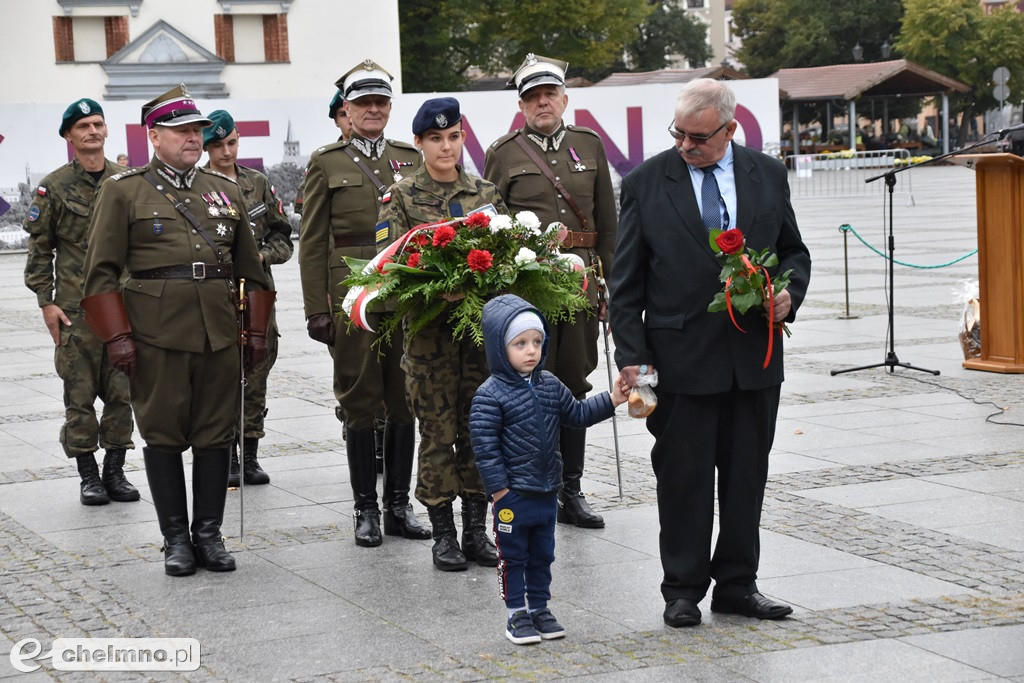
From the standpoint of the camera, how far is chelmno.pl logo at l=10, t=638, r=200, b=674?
527cm

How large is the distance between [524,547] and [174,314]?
7.08 ft

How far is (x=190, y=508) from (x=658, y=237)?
11.4ft

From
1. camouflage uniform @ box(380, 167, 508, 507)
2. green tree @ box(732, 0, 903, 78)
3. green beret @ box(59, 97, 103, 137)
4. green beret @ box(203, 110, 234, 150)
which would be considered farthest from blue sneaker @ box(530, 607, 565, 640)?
green tree @ box(732, 0, 903, 78)

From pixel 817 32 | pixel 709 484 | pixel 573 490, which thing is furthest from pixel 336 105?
pixel 817 32

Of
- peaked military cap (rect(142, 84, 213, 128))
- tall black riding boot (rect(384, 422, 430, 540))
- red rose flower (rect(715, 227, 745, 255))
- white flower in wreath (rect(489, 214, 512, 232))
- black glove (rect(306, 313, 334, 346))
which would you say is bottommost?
tall black riding boot (rect(384, 422, 430, 540))

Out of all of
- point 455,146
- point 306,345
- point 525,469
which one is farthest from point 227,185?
point 306,345

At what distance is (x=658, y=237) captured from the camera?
218 inches

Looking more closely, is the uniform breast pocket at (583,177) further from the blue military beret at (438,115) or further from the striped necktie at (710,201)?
the striped necktie at (710,201)

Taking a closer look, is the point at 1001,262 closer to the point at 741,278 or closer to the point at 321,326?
the point at 321,326

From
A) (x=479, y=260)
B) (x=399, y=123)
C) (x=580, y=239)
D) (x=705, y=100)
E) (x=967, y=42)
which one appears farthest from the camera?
(x=967, y=42)

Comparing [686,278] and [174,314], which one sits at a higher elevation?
[686,278]

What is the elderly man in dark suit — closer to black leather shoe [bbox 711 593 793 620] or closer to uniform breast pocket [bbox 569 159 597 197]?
black leather shoe [bbox 711 593 793 620]

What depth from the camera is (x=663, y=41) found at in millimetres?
91938

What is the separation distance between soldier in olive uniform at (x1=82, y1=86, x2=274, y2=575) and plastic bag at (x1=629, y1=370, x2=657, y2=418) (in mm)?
2199
